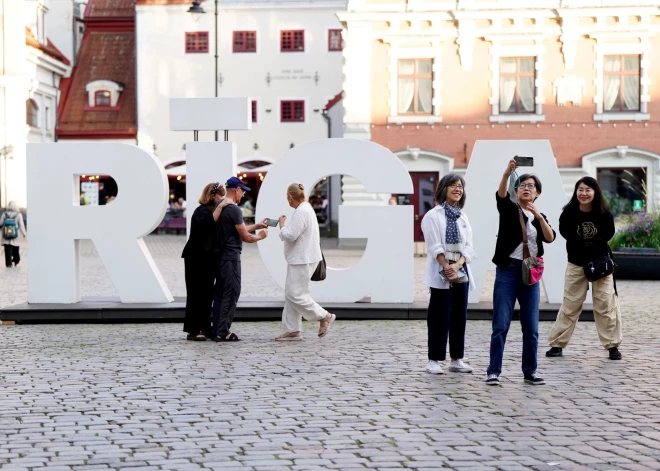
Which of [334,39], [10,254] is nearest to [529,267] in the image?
[10,254]

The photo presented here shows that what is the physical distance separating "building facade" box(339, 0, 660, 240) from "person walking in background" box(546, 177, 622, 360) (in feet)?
74.2

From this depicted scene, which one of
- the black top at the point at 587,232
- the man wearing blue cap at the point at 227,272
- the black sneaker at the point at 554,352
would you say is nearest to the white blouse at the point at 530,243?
the black top at the point at 587,232

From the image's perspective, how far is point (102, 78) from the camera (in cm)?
5159

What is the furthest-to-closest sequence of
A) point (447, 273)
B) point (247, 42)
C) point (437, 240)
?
point (247, 42)
point (437, 240)
point (447, 273)

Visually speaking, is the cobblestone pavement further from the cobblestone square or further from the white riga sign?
the white riga sign

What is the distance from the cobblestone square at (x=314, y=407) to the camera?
6629mm

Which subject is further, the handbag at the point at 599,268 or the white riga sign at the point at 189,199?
the white riga sign at the point at 189,199

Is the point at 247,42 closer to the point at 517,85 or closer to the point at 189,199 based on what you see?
the point at 517,85

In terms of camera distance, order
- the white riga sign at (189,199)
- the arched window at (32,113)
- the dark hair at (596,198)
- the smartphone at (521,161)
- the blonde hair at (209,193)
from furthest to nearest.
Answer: the arched window at (32,113)
the white riga sign at (189,199)
the blonde hair at (209,193)
the dark hair at (596,198)
the smartphone at (521,161)

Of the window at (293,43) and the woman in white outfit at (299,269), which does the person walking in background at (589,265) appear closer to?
the woman in white outfit at (299,269)

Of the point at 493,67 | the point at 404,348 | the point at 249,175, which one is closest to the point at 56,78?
the point at 249,175

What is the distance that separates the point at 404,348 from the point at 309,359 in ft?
4.12

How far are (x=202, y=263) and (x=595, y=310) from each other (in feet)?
14.0

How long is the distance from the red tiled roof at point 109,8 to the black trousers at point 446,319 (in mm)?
44631
